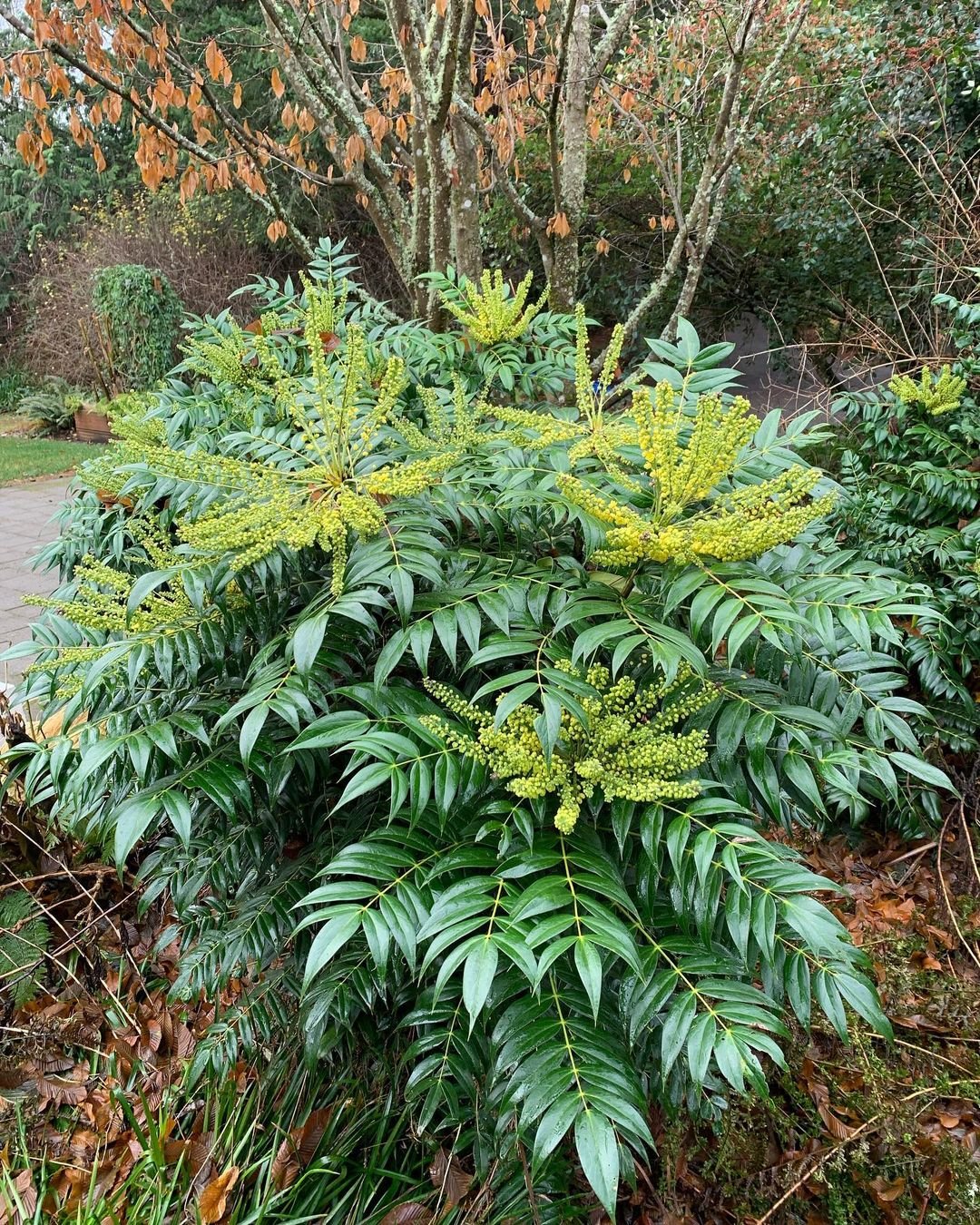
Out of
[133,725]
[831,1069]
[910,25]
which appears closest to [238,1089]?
[133,725]

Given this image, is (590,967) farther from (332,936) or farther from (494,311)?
(494,311)

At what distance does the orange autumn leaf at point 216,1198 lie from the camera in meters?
1.94

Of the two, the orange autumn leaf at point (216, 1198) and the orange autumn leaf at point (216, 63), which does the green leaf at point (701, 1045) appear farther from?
the orange autumn leaf at point (216, 63)

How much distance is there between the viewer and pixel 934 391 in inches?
139

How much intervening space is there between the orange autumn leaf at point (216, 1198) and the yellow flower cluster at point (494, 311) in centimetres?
257

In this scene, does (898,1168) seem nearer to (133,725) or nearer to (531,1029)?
(531,1029)

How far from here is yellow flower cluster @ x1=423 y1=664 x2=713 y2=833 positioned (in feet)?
4.96

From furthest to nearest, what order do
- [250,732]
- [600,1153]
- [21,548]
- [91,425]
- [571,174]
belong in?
[91,425], [21,548], [571,174], [250,732], [600,1153]

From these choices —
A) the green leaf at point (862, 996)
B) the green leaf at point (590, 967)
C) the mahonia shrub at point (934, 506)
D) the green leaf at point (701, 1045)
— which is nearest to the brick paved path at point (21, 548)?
the green leaf at point (590, 967)

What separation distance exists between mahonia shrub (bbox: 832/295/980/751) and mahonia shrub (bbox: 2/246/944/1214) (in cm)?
142

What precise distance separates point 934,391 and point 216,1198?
12.8 feet

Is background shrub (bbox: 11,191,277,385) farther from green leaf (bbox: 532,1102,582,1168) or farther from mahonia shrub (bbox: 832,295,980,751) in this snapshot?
green leaf (bbox: 532,1102,582,1168)

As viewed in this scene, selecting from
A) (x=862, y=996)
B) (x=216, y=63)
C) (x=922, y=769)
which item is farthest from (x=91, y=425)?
(x=862, y=996)

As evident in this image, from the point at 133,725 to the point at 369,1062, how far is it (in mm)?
1199
